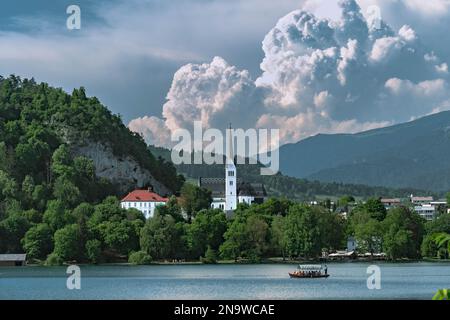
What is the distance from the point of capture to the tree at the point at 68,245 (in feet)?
319

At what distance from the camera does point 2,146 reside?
124875 mm

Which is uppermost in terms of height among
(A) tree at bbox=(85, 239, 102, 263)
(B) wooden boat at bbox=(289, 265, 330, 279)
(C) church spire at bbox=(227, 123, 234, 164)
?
(C) church spire at bbox=(227, 123, 234, 164)

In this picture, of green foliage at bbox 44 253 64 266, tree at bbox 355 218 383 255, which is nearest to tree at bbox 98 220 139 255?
green foliage at bbox 44 253 64 266

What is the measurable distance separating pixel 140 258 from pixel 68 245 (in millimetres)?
7406

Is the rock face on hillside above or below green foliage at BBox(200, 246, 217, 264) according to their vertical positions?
above

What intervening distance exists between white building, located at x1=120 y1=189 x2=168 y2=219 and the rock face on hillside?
7229mm

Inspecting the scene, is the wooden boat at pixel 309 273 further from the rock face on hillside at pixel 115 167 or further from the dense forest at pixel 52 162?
the rock face on hillside at pixel 115 167

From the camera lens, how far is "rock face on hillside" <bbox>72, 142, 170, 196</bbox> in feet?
447

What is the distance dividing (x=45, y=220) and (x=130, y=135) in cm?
4325

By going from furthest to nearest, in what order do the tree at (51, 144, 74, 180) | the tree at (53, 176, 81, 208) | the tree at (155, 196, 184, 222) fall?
the tree at (51, 144, 74, 180) < the tree at (53, 176, 81, 208) < the tree at (155, 196, 184, 222)

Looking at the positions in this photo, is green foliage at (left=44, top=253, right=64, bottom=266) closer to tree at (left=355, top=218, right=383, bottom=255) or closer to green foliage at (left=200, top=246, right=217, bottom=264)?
green foliage at (left=200, top=246, right=217, bottom=264)

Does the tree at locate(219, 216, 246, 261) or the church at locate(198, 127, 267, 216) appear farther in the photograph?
the church at locate(198, 127, 267, 216)
